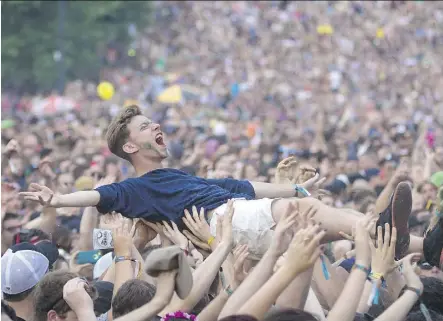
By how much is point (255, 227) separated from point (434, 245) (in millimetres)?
974

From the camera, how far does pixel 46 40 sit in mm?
38688

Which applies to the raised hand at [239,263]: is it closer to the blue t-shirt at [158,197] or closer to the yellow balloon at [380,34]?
the blue t-shirt at [158,197]

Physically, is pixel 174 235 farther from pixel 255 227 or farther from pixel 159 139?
pixel 159 139

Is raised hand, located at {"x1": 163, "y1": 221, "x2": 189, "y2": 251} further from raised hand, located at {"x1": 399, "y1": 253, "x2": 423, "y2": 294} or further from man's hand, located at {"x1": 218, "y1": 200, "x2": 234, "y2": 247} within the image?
raised hand, located at {"x1": 399, "y1": 253, "x2": 423, "y2": 294}

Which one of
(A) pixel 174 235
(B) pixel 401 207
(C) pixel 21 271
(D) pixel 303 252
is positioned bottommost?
(C) pixel 21 271

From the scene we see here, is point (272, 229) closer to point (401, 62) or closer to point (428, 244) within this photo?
point (428, 244)

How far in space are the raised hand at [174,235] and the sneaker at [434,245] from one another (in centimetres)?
131

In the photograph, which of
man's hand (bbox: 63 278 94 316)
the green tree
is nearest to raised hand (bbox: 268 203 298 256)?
man's hand (bbox: 63 278 94 316)

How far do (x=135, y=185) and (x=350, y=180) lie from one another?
7822mm

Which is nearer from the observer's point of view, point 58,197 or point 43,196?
point 43,196

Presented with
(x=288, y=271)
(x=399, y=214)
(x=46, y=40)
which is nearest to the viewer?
(x=288, y=271)

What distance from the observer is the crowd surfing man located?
23.3ft

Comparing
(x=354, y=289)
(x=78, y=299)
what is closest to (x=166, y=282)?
(x=78, y=299)

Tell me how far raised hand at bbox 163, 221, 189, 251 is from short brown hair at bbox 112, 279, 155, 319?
94 centimetres
